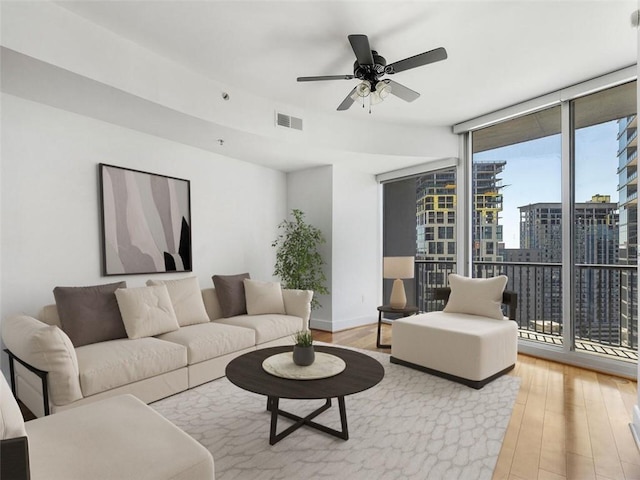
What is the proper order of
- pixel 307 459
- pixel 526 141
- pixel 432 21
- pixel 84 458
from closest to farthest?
1. pixel 84 458
2. pixel 307 459
3. pixel 432 21
4. pixel 526 141

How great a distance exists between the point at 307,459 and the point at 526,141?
4.17 m

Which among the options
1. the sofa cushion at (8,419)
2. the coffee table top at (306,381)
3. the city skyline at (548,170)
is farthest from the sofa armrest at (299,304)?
the sofa cushion at (8,419)

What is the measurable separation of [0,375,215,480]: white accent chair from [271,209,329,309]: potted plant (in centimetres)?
343

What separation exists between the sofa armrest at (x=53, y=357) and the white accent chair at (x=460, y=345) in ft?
8.83

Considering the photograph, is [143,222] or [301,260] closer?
[143,222]

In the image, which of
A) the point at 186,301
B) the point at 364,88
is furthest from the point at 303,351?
the point at 364,88

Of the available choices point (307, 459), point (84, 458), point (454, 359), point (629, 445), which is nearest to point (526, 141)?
point (454, 359)

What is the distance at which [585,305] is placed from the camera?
3893 millimetres

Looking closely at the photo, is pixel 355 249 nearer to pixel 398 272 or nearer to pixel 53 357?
pixel 398 272

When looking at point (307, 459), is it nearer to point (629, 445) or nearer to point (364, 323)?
point (629, 445)

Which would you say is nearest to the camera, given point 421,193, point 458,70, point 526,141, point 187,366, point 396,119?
point 187,366

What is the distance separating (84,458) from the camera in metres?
1.33

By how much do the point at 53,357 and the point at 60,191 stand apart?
1.65 metres

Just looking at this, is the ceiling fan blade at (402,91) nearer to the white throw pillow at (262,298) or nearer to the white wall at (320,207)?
the white wall at (320,207)
